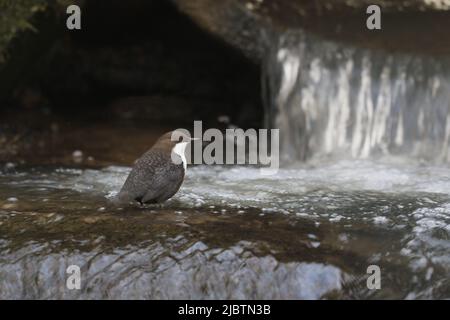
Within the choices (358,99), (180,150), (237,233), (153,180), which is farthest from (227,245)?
(358,99)

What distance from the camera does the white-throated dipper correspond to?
388 centimetres

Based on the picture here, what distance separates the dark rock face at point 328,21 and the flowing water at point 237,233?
106cm

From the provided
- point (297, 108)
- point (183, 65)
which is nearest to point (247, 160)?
point (297, 108)

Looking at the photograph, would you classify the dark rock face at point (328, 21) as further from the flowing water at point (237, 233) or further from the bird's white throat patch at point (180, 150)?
the bird's white throat patch at point (180, 150)

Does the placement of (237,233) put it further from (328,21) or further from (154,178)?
(328,21)

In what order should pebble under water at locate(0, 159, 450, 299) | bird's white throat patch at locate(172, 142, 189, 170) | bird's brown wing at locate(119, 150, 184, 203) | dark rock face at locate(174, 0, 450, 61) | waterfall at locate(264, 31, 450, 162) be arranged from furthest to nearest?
1. waterfall at locate(264, 31, 450, 162)
2. dark rock face at locate(174, 0, 450, 61)
3. bird's white throat patch at locate(172, 142, 189, 170)
4. bird's brown wing at locate(119, 150, 184, 203)
5. pebble under water at locate(0, 159, 450, 299)

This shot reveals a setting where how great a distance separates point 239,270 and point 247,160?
9.99 ft

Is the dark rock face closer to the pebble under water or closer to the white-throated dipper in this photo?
the pebble under water

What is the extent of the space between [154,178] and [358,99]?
10.2 feet

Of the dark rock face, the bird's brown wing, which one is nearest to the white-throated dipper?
the bird's brown wing

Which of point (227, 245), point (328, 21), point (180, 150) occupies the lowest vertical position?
point (227, 245)

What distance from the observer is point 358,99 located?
6.50 m

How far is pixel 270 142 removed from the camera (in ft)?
23.4
